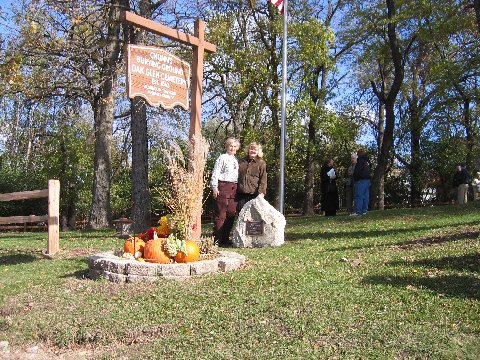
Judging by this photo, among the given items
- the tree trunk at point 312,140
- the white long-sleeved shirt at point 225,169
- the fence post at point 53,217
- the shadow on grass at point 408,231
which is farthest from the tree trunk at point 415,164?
the fence post at point 53,217

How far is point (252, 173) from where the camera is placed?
28.7ft

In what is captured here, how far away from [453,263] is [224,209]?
3.70m

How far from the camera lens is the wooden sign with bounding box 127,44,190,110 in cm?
655

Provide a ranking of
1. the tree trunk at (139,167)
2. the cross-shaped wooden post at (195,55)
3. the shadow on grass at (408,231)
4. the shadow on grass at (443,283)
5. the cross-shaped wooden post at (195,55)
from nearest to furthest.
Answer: the shadow on grass at (443,283) < the cross-shaped wooden post at (195,55) < the cross-shaped wooden post at (195,55) < the shadow on grass at (408,231) < the tree trunk at (139,167)

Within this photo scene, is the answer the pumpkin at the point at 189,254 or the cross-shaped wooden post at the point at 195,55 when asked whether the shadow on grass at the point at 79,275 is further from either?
the cross-shaped wooden post at the point at 195,55

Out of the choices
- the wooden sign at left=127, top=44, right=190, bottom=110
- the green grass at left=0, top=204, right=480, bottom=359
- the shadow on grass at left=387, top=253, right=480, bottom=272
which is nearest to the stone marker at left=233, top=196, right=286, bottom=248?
the green grass at left=0, top=204, right=480, bottom=359

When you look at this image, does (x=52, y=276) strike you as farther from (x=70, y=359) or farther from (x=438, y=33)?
(x=438, y=33)

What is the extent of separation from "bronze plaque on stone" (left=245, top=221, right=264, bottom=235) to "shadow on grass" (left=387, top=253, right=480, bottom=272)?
2.72 metres

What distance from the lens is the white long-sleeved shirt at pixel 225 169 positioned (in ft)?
26.6

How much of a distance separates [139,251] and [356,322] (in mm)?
3342

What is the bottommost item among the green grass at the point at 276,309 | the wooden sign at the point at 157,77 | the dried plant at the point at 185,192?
the green grass at the point at 276,309

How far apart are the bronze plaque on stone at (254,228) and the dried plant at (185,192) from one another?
1709mm

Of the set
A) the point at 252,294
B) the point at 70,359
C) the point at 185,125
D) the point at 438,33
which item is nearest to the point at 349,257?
the point at 252,294

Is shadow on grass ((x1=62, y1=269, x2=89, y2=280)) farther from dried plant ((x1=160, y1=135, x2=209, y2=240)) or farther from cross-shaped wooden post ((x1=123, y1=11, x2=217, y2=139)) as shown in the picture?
cross-shaped wooden post ((x1=123, y1=11, x2=217, y2=139))
